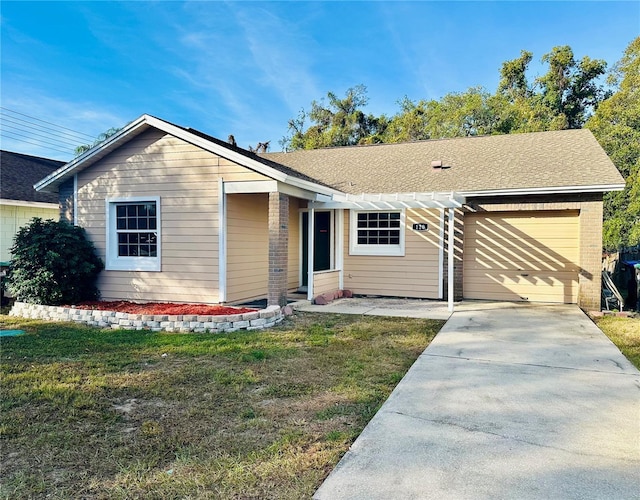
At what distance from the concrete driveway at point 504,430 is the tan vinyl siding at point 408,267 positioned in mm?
4895

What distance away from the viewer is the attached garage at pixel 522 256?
398 inches

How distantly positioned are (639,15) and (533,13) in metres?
4.76

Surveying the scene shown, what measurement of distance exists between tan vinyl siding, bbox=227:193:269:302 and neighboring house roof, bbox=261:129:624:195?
259 centimetres

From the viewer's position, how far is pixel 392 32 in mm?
18641

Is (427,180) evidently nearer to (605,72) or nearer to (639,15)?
(639,15)

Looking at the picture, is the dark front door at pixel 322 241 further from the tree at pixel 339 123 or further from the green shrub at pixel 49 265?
the tree at pixel 339 123

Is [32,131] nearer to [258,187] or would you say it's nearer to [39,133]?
[39,133]

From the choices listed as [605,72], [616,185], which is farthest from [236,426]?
[605,72]

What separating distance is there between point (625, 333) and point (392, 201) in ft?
16.6

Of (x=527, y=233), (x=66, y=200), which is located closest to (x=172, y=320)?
(x=66, y=200)

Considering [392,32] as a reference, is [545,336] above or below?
below

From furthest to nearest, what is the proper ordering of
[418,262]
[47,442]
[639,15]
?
[639,15]
[418,262]
[47,442]

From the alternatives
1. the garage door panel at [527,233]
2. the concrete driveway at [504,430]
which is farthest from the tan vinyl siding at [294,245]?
the concrete driveway at [504,430]

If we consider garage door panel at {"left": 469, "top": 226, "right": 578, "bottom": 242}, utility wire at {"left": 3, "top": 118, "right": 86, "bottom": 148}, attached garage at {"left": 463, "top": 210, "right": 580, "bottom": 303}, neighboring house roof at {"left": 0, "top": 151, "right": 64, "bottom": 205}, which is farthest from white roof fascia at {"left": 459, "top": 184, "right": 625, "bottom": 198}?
utility wire at {"left": 3, "top": 118, "right": 86, "bottom": 148}
